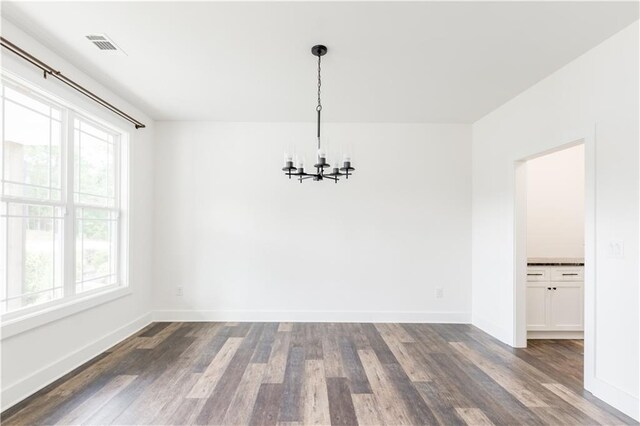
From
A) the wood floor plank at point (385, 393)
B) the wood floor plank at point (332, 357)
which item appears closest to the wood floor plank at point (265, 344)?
the wood floor plank at point (332, 357)

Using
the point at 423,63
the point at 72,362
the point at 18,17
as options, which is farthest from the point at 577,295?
the point at 18,17

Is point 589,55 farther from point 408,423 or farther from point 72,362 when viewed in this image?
point 72,362

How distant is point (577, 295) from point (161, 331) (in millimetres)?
5059

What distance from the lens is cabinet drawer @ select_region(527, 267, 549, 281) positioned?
146 inches

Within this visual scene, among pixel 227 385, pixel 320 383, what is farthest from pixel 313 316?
pixel 227 385

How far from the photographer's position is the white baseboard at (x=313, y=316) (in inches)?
170

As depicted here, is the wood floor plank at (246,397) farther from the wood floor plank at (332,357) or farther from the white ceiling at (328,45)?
the white ceiling at (328,45)

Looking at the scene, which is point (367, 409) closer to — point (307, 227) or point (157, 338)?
point (307, 227)

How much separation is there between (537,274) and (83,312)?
493 cm

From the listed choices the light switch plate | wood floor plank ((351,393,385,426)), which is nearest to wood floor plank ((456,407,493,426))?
wood floor plank ((351,393,385,426))

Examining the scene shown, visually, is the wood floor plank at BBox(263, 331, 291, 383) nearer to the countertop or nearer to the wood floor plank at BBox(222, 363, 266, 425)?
the wood floor plank at BBox(222, 363, 266, 425)

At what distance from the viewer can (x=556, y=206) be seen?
13.2 feet

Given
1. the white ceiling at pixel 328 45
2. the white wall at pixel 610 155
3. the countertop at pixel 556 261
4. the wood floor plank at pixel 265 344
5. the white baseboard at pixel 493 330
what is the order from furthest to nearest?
the countertop at pixel 556 261 < the white baseboard at pixel 493 330 < the wood floor plank at pixel 265 344 < the white wall at pixel 610 155 < the white ceiling at pixel 328 45

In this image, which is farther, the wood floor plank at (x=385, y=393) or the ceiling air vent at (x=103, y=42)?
the ceiling air vent at (x=103, y=42)
